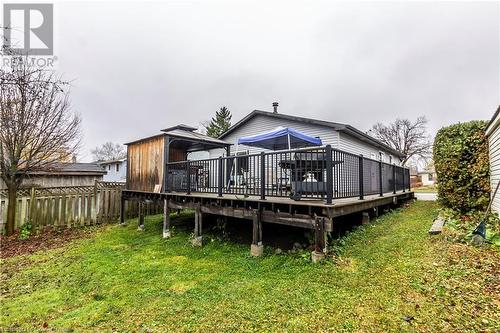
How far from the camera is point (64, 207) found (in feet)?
29.6

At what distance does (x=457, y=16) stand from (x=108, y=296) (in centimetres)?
1548

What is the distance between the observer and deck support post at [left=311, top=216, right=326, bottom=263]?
4.39 m

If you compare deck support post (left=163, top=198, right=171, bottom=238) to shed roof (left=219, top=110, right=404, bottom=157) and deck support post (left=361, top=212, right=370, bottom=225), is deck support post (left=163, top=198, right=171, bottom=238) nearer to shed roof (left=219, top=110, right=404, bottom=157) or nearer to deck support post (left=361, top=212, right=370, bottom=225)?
deck support post (left=361, top=212, right=370, bottom=225)

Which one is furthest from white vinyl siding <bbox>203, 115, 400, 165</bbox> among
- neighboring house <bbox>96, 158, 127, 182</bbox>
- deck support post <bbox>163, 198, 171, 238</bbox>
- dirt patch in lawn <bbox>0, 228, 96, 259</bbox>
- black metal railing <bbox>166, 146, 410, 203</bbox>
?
neighboring house <bbox>96, 158, 127, 182</bbox>

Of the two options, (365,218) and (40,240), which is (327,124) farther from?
(40,240)

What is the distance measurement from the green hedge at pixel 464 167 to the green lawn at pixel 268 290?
2782mm

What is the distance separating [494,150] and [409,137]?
1413 inches

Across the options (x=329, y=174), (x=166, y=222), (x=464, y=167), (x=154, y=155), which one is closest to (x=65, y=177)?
(x=154, y=155)

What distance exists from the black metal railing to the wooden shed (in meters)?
0.48

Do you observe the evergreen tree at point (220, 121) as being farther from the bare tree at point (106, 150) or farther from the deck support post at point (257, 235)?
the deck support post at point (257, 235)

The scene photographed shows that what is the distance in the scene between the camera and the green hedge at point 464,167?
714cm

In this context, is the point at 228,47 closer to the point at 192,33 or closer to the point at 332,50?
the point at 192,33

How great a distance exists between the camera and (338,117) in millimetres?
36281

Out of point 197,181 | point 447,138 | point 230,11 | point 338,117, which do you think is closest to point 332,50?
point 230,11
